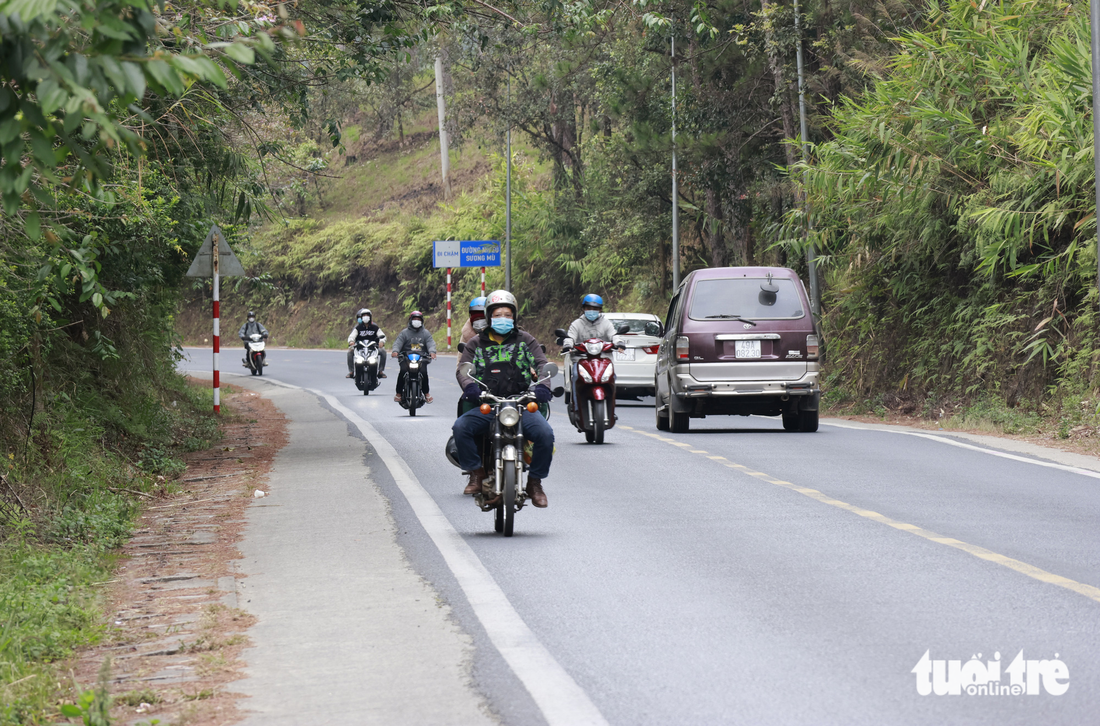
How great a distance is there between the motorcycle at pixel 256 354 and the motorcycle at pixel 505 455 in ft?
97.5

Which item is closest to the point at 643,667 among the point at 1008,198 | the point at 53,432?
the point at 53,432

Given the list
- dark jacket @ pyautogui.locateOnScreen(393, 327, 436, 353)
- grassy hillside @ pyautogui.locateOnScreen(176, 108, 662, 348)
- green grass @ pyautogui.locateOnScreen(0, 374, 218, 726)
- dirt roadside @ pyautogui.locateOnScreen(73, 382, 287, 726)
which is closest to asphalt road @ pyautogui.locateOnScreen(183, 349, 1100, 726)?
dirt roadside @ pyautogui.locateOnScreen(73, 382, 287, 726)

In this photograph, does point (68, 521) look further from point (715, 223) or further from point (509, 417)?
point (715, 223)

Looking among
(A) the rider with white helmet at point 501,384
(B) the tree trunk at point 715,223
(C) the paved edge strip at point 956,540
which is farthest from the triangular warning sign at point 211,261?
(B) the tree trunk at point 715,223

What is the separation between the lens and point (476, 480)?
9.73 meters

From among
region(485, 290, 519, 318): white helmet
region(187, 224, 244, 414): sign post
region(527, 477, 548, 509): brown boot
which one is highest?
region(187, 224, 244, 414): sign post

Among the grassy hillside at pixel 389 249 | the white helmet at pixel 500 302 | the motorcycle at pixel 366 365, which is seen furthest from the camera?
the grassy hillside at pixel 389 249

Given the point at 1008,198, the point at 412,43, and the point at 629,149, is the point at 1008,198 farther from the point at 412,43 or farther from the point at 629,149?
the point at 629,149

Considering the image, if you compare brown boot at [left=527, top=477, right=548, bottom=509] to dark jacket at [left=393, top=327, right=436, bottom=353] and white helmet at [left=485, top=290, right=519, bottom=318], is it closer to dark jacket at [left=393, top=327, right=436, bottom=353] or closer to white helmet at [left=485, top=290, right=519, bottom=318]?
white helmet at [left=485, top=290, right=519, bottom=318]

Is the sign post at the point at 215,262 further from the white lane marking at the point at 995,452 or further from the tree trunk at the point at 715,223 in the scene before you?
the tree trunk at the point at 715,223

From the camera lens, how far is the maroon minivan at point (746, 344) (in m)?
17.3

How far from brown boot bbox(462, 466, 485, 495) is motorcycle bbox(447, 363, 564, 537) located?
4cm

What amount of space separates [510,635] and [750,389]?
36.7 feet

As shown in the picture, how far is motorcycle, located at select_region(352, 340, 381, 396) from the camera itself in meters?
28.4
